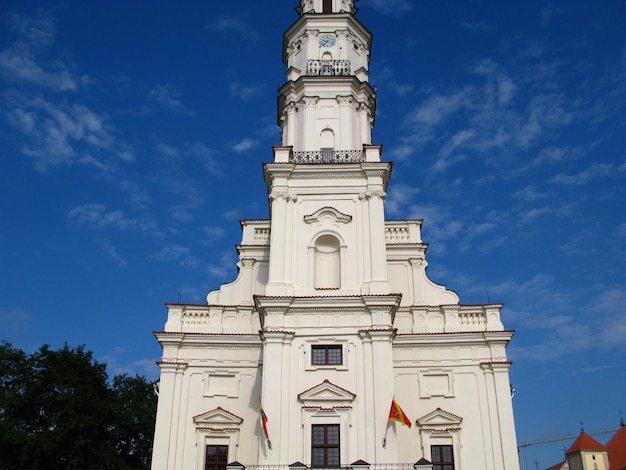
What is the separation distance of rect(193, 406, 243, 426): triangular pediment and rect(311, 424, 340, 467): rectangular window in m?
5.09

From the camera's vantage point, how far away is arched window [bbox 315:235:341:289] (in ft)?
86.3

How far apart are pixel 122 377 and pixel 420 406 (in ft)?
69.9

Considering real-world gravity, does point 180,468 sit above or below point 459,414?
below

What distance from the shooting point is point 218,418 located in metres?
26.4

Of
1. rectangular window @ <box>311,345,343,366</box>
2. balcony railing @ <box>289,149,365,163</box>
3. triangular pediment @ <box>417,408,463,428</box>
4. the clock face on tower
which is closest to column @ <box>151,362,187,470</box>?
rectangular window @ <box>311,345,343,366</box>

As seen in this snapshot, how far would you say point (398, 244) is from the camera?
3094 cm

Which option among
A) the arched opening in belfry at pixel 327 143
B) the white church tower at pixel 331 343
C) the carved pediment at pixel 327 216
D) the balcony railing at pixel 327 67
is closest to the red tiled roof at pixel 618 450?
the white church tower at pixel 331 343

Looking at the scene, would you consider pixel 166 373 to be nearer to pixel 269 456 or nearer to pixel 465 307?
pixel 269 456

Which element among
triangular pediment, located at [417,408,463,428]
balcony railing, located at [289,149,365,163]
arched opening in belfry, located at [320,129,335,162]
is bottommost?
triangular pediment, located at [417,408,463,428]

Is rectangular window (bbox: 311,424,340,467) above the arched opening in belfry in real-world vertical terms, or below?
below

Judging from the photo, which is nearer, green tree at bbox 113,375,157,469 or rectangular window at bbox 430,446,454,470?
rectangular window at bbox 430,446,454,470

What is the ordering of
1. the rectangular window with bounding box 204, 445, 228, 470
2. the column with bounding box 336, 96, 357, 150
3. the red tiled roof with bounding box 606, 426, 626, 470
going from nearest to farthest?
the rectangular window with bounding box 204, 445, 228, 470 < the column with bounding box 336, 96, 357, 150 < the red tiled roof with bounding box 606, 426, 626, 470

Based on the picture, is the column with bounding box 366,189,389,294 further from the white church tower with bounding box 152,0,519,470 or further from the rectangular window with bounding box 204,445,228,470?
the rectangular window with bounding box 204,445,228,470

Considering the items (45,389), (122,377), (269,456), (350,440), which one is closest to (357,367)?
(350,440)
